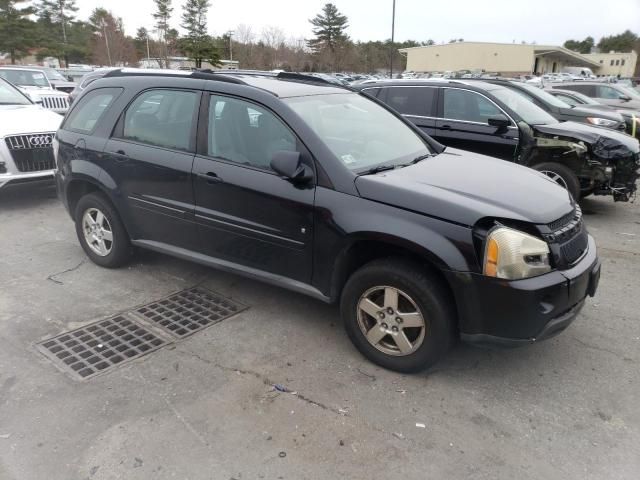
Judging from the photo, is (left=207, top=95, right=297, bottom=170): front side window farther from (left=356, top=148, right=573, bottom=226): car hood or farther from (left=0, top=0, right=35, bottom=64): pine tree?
(left=0, top=0, right=35, bottom=64): pine tree

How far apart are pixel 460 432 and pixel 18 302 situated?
3.64 m

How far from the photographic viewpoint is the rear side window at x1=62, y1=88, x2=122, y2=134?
15.1ft

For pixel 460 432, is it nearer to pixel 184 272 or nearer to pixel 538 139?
pixel 184 272

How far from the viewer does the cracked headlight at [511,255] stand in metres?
2.77

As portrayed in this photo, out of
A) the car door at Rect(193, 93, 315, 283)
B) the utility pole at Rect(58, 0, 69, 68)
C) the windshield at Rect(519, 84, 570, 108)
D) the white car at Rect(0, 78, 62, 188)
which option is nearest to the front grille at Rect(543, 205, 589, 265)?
the car door at Rect(193, 93, 315, 283)

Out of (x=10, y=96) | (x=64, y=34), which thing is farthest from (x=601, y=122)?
(x=64, y=34)

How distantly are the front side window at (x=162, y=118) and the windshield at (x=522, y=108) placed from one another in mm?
4880

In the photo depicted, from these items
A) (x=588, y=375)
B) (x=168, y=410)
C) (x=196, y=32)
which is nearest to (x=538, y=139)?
(x=588, y=375)

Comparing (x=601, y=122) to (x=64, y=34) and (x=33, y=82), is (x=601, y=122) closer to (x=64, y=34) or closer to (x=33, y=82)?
(x=33, y=82)

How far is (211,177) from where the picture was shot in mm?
3775

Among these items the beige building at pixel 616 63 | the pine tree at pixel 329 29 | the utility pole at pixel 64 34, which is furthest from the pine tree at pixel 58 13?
the beige building at pixel 616 63

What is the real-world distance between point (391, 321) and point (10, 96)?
759 cm

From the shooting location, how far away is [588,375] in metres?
3.25

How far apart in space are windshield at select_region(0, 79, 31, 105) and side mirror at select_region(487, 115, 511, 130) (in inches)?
276
